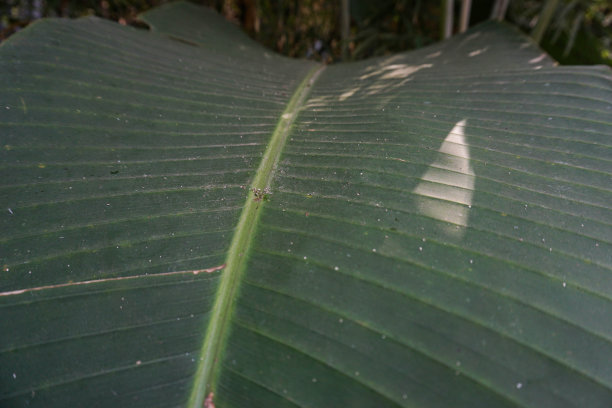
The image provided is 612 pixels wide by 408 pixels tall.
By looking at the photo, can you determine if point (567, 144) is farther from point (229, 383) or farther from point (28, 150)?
point (28, 150)

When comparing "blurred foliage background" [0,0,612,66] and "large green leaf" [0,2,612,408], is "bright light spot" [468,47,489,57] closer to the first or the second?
"large green leaf" [0,2,612,408]

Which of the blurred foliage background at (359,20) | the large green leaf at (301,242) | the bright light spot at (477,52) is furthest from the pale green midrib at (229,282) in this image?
the blurred foliage background at (359,20)

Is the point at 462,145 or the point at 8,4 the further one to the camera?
the point at 8,4

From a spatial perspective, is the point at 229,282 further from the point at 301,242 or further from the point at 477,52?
the point at 477,52

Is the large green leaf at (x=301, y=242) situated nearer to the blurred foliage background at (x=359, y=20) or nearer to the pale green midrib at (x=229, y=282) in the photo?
the pale green midrib at (x=229, y=282)

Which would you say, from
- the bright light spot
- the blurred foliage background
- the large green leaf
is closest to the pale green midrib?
the large green leaf

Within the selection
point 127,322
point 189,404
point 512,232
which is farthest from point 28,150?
point 512,232

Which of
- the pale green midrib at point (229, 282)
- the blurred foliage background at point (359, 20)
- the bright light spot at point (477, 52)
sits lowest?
the pale green midrib at point (229, 282)
